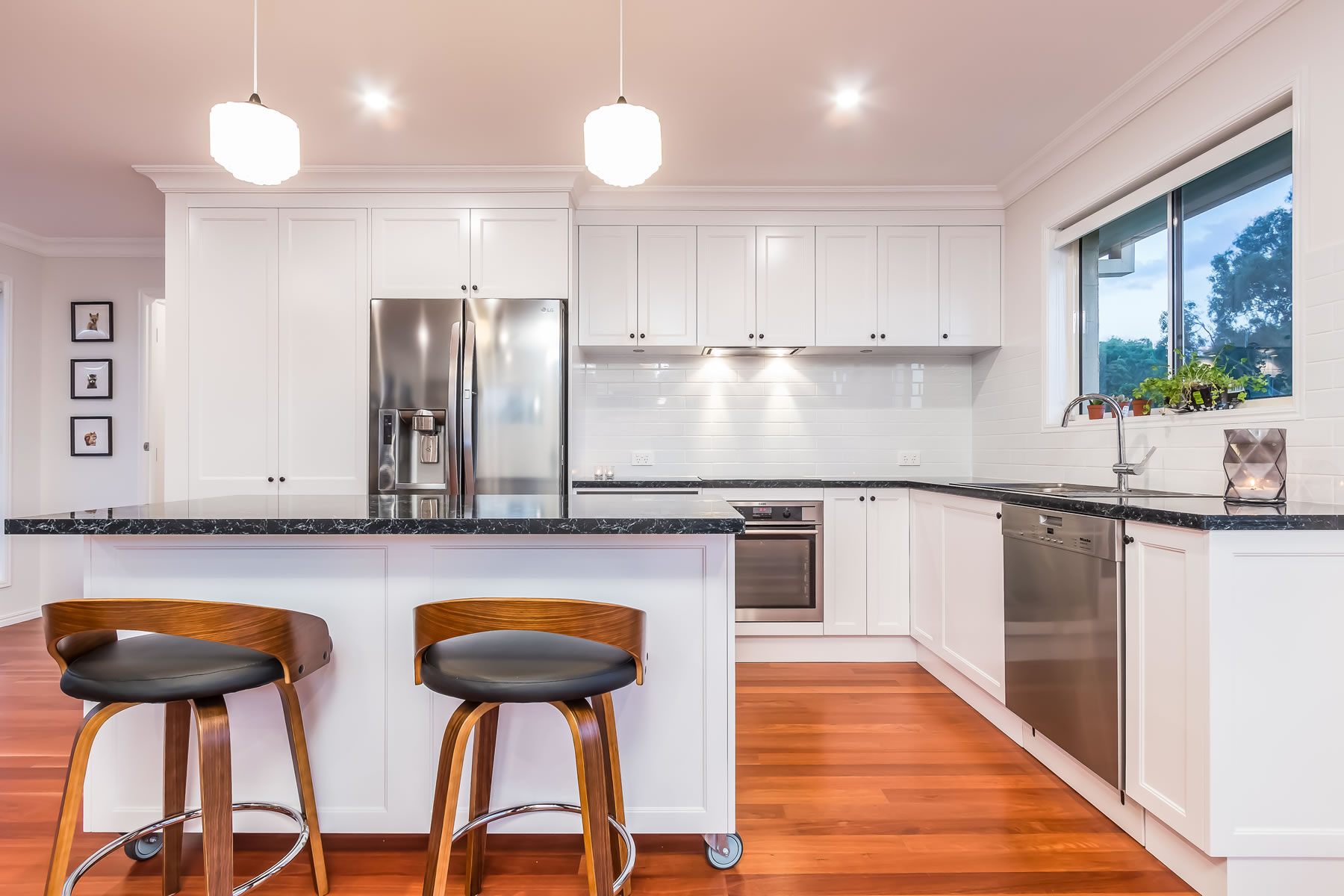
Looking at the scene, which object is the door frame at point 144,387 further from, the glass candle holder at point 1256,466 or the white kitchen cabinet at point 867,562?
the glass candle holder at point 1256,466

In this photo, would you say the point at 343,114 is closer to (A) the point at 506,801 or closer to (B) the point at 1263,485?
(A) the point at 506,801

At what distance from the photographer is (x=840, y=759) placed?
240 centimetres

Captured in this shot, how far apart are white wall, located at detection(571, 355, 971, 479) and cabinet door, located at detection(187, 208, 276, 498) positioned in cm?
168

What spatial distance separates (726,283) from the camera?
3.86 m

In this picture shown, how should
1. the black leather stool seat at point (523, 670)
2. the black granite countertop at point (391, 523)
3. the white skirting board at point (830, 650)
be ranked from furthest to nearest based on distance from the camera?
the white skirting board at point (830, 650)
the black granite countertop at point (391, 523)
the black leather stool seat at point (523, 670)

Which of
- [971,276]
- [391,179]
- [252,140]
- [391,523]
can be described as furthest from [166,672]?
[971,276]

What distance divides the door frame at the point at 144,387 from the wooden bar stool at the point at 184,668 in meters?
3.97

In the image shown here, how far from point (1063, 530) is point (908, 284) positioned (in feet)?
6.87

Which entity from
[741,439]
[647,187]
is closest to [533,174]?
[647,187]

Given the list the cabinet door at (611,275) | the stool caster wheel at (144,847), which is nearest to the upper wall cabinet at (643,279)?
the cabinet door at (611,275)

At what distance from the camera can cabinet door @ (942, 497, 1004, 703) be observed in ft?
8.53

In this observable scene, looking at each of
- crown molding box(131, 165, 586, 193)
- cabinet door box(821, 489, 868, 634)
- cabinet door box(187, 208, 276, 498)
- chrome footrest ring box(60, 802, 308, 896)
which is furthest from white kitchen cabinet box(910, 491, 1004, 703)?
cabinet door box(187, 208, 276, 498)

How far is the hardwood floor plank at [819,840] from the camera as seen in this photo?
1699 mm

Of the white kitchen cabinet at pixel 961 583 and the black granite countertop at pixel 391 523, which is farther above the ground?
the black granite countertop at pixel 391 523
